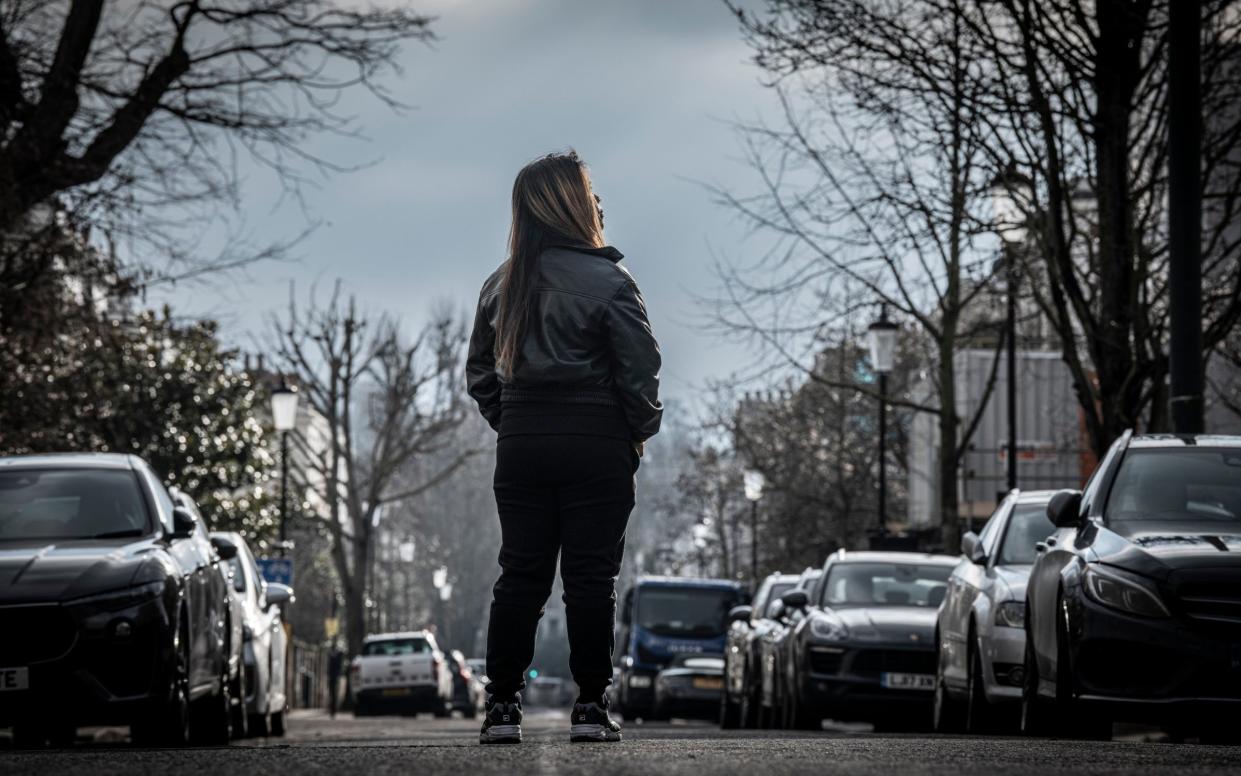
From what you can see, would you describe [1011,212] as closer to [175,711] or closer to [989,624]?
[989,624]

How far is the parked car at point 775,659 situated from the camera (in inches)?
786

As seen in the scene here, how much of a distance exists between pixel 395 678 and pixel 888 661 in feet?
88.6

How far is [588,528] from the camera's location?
7.94 metres

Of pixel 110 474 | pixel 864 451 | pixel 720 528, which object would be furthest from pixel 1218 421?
pixel 110 474

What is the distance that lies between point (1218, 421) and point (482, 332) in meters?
37.8

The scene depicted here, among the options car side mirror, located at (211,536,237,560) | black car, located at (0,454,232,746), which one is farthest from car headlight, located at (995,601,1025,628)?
black car, located at (0,454,232,746)

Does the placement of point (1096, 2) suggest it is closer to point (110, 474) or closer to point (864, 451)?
point (110, 474)

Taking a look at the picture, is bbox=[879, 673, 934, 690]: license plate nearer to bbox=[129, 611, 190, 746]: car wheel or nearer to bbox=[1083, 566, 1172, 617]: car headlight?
bbox=[1083, 566, 1172, 617]: car headlight

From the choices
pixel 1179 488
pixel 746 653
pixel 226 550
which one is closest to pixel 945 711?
pixel 1179 488

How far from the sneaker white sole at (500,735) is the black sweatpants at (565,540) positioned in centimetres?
16

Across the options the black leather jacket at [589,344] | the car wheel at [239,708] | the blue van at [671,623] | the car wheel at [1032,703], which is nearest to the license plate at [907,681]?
the car wheel at [239,708]

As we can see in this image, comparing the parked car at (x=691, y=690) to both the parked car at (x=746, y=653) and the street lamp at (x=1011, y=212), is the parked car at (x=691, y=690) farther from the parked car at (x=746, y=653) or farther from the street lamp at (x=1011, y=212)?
the street lamp at (x=1011, y=212)

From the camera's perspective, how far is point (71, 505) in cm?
1198

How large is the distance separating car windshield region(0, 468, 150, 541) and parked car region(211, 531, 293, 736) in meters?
3.22
